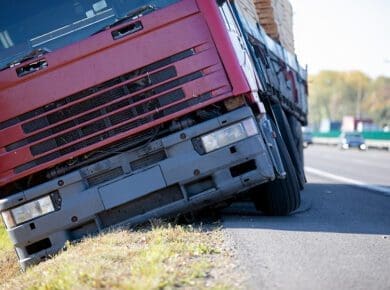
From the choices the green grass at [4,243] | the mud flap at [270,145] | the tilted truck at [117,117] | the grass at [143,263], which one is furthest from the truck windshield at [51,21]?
the green grass at [4,243]

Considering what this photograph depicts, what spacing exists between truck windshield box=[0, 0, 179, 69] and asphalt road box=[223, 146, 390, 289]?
8.75 feet

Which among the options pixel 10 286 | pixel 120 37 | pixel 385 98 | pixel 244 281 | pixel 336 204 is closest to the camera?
pixel 244 281

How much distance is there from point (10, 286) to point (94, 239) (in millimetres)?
1071

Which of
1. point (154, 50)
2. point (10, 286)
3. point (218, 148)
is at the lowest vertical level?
point (10, 286)

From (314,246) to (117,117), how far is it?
246 centimetres

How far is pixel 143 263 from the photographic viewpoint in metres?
5.07

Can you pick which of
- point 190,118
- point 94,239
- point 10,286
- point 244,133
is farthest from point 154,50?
point 10,286

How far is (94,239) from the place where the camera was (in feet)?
22.0

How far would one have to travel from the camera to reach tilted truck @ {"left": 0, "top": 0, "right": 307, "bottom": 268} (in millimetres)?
6633

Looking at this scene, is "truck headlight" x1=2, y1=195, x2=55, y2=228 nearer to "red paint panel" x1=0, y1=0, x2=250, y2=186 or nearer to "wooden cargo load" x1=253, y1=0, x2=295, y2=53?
"red paint panel" x1=0, y1=0, x2=250, y2=186

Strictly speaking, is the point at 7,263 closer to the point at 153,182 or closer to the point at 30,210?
the point at 30,210

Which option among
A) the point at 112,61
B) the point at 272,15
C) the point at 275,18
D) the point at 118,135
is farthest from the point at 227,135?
the point at 275,18

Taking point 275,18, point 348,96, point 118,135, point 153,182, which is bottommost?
point 348,96

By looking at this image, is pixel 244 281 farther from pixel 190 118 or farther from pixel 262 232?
pixel 190 118
